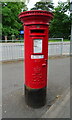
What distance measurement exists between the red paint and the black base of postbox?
97 mm

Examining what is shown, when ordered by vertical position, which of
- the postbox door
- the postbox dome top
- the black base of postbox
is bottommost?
the black base of postbox

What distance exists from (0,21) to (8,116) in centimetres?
1230

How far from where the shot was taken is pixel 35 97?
2.43 meters

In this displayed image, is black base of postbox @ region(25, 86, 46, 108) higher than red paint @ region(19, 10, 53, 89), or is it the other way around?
red paint @ region(19, 10, 53, 89)

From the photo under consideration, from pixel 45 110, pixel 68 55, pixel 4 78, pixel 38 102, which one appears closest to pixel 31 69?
pixel 38 102

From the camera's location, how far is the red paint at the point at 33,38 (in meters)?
2.14

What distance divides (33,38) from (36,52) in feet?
0.93

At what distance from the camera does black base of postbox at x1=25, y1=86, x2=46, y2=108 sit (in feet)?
7.94

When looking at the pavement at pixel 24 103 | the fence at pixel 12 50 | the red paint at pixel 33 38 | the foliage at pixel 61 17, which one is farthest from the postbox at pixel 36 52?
the foliage at pixel 61 17

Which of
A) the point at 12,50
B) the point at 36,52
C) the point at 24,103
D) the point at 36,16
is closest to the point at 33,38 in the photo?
the point at 36,52

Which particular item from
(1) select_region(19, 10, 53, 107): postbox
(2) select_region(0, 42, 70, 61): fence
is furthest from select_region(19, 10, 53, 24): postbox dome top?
(2) select_region(0, 42, 70, 61): fence

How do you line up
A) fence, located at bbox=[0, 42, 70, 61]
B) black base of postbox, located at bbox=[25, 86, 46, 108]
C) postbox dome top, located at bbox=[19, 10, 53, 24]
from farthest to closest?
fence, located at bbox=[0, 42, 70, 61] < black base of postbox, located at bbox=[25, 86, 46, 108] < postbox dome top, located at bbox=[19, 10, 53, 24]

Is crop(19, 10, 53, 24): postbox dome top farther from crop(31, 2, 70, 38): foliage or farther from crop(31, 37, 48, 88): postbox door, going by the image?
crop(31, 2, 70, 38): foliage

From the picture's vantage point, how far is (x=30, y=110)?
2.42 m
